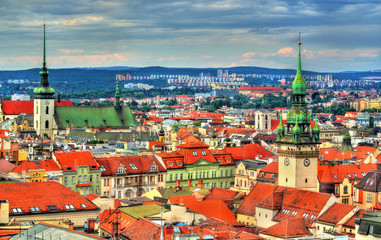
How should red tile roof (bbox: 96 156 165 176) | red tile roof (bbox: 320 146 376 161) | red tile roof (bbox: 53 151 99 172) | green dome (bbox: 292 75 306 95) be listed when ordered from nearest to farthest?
green dome (bbox: 292 75 306 95) → red tile roof (bbox: 53 151 99 172) → red tile roof (bbox: 96 156 165 176) → red tile roof (bbox: 320 146 376 161)

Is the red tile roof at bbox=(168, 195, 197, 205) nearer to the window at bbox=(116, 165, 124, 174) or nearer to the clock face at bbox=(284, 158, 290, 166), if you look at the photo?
the clock face at bbox=(284, 158, 290, 166)

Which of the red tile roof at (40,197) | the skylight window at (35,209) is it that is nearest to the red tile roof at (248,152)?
the red tile roof at (40,197)

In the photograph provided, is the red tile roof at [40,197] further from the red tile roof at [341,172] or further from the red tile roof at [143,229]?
the red tile roof at [341,172]

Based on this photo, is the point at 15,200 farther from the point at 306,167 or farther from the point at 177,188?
the point at 306,167

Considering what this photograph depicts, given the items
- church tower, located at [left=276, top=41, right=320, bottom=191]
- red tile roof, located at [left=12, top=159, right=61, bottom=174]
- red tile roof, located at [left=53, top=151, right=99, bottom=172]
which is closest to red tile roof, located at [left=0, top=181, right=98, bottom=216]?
red tile roof, located at [left=12, top=159, right=61, bottom=174]

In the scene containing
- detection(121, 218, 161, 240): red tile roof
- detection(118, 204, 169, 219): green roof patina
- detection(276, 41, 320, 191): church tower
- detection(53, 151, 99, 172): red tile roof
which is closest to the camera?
detection(121, 218, 161, 240): red tile roof

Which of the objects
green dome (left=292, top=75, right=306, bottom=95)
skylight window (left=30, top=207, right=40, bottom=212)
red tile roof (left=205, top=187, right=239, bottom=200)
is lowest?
red tile roof (left=205, top=187, right=239, bottom=200)
